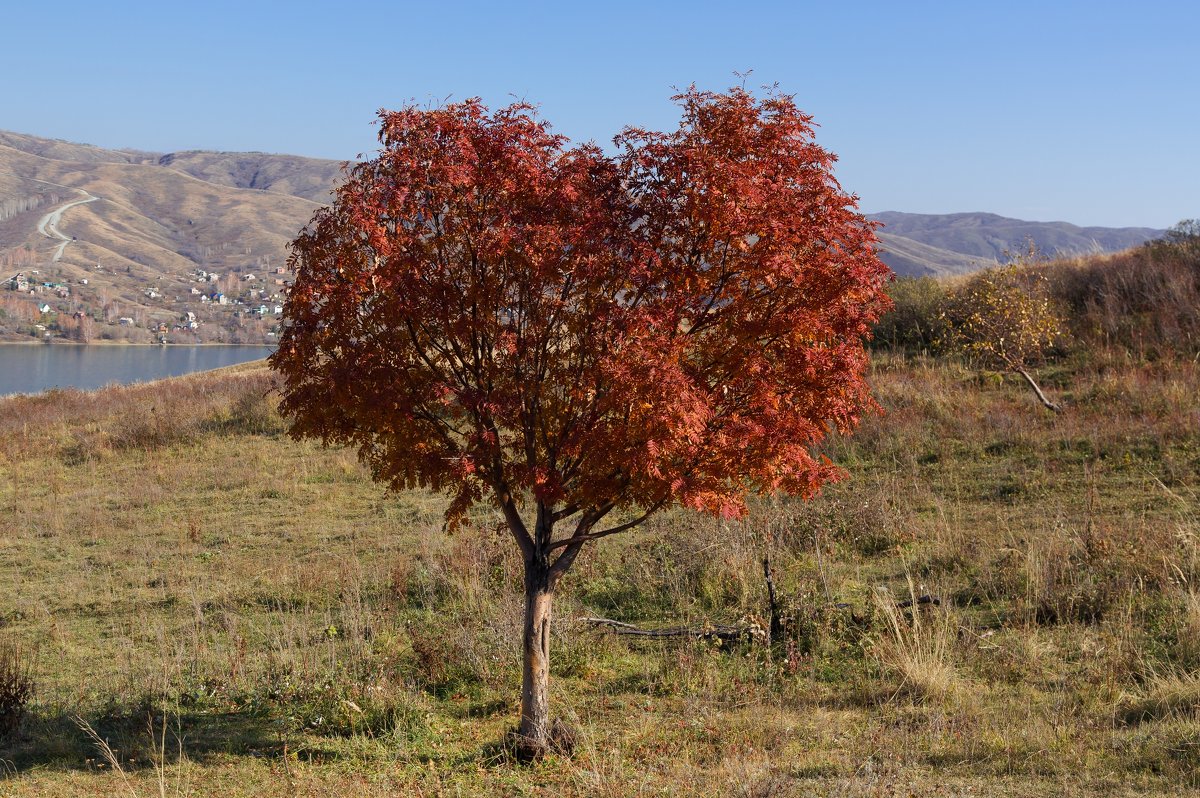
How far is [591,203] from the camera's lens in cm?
598

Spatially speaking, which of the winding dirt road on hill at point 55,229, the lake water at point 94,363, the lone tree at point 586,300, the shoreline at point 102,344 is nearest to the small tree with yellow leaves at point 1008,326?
the lone tree at point 586,300

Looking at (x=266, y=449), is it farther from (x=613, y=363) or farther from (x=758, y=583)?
(x=613, y=363)

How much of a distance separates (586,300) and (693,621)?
199 inches

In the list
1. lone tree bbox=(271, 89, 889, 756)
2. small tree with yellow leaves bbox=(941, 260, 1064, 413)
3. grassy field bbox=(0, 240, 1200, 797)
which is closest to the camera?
lone tree bbox=(271, 89, 889, 756)

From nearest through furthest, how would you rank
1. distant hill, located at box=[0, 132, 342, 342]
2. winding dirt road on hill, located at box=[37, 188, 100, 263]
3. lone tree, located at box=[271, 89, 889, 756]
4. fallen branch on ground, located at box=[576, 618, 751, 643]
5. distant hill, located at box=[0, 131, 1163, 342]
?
lone tree, located at box=[271, 89, 889, 756] → fallen branch on ground, located at box=[576, 618, 751, 643] → distant hill, located at box=[0, 131, 1163, 342] → distant hill, located at box=[0, 132, 342, 342] → winding dirt road on hill, located at box=[37, 188, 100, 263]

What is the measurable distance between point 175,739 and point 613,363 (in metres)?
4.90

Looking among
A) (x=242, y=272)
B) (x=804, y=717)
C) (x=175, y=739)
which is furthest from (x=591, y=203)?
(x=242, y=272)

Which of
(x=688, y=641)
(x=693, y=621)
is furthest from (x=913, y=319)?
(x=688, y=641)

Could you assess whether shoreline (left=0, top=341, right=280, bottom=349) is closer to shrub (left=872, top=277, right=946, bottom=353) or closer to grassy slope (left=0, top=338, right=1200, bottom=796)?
shrub (left=872, top=277, right=946, bottom=353)

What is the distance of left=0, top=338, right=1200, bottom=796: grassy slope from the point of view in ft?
21.4

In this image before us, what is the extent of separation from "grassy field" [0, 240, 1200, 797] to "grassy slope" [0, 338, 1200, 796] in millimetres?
39

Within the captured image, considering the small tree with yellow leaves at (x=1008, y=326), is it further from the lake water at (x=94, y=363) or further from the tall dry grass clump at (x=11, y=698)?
the lake water at (x=94, y=363)

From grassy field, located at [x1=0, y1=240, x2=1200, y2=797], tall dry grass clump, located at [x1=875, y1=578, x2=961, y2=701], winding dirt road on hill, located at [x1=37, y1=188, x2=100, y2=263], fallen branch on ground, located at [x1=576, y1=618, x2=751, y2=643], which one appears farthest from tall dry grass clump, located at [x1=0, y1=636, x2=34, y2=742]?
winding dirt road on hill, located at [x1=37, y1=188, x2=100, y2=263]

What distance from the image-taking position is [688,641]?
8828mm
